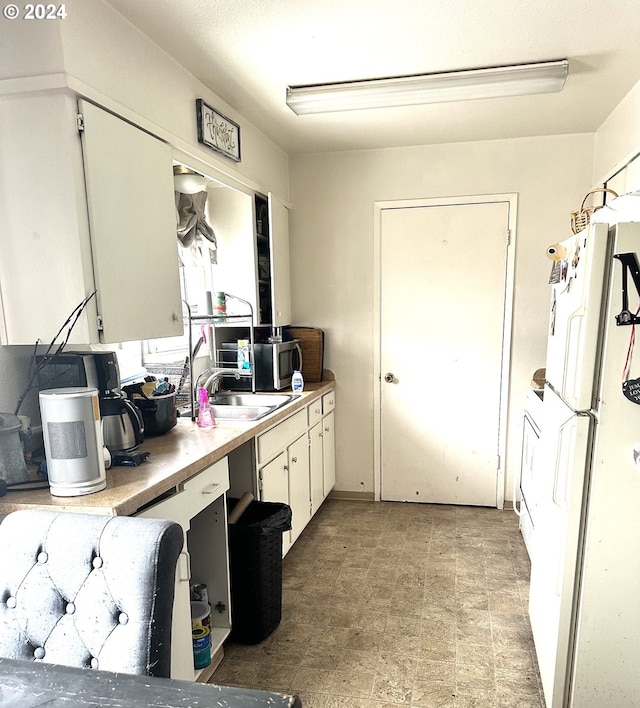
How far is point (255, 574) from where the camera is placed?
2.08 meters

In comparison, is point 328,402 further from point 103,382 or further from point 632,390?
point 632,390

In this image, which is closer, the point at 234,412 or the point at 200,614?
the point at 200,614

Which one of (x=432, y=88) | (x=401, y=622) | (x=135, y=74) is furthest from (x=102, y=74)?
(x=401, y=622)

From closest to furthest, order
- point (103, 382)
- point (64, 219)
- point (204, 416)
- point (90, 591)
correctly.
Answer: point (90, 591) < point (64, 219) < point (103, 382) < point (204, 416)

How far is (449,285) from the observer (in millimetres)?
3418

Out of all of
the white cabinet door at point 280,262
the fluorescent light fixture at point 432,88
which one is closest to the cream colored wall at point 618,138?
the fluorescent light fixture at point 432,88

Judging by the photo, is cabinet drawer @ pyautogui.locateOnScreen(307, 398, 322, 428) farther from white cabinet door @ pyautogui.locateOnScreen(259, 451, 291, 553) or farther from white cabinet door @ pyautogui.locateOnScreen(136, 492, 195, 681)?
white cabinet door @ pyautogui.locateOnScreen(136, 492, 195, 681)

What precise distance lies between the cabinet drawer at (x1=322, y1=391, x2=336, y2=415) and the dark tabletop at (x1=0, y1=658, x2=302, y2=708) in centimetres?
255

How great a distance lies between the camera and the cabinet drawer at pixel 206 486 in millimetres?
1732

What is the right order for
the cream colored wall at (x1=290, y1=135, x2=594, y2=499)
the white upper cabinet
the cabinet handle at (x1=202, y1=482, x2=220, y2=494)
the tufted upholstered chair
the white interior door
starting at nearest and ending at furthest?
the tufted upholstered chair → the white upper cabinet → the cabinet handle at (x1=202, y1=482, x2=220, y2=494) → the cream colored wall at (x1=290, y1=135, x2=594, y2=499) → the white interior door

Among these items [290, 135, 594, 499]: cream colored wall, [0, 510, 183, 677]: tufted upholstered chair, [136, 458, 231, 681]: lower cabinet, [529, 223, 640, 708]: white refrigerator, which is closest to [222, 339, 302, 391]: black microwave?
[290, 135, 594, 499]: cream colored wall

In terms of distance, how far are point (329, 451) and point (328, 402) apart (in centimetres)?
37

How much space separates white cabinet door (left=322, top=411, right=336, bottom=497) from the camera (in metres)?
3.44

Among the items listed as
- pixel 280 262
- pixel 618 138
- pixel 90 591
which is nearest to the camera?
pixel 90 591
